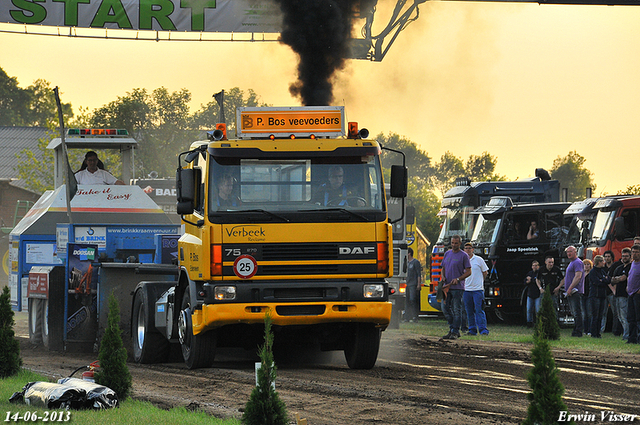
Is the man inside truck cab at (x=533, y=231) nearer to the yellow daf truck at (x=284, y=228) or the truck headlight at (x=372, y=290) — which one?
the yellow daf truck at (x=284, y=228)

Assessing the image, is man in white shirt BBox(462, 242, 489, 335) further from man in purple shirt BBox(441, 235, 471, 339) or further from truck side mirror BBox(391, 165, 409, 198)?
truck side mirror BBox(391, 165, 409, 198)

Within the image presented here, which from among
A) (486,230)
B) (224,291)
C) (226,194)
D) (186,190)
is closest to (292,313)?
(224,291)

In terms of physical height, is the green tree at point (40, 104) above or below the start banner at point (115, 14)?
above

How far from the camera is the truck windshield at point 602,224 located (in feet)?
72.4

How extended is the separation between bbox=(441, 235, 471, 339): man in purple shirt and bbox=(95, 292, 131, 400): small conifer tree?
10.3 m

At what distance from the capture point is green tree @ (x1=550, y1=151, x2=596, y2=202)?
97688 millimetres

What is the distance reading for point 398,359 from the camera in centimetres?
1388

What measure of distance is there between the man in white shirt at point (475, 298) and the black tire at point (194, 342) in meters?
8.19

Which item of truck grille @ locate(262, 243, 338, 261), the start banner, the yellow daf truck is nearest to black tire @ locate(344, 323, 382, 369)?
the yellow daf truck

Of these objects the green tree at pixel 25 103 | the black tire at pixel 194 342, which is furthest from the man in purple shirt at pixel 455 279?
the green tree at pixel 25 103

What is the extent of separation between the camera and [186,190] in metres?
11.4

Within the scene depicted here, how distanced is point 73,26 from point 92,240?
39.0 ft

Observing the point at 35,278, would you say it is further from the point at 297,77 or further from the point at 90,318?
the point at 297,77

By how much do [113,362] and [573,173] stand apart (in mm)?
93789
